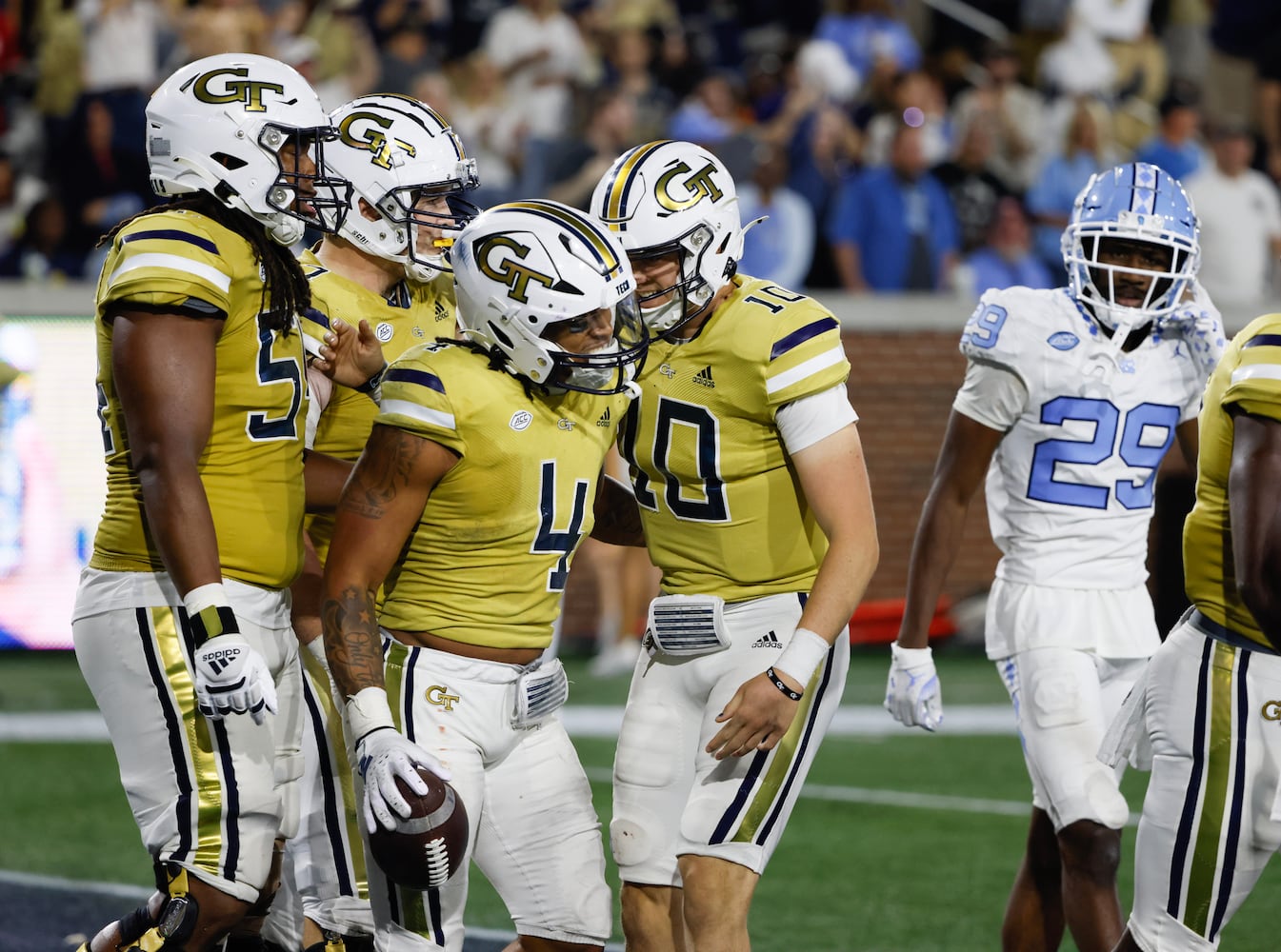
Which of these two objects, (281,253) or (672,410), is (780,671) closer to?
(672,410)

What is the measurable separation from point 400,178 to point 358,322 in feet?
1.27

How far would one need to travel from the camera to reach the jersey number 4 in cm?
464

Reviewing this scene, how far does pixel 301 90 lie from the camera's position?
3.83m

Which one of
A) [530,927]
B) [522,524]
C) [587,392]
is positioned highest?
[587,392]

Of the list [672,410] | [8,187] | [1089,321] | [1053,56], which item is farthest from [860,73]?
[672,410]

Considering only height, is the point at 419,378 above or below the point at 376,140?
below

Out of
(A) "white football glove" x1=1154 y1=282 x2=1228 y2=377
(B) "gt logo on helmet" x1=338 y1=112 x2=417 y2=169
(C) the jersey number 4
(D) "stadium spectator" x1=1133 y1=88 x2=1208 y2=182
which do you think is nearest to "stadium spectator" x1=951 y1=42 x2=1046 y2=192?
(D) "stadium spectator" x1=1133 y1=88 x2=1208 y2=182

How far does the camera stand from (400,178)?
4.36 m

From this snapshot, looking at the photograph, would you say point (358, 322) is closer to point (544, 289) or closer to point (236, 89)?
point (236, 89)

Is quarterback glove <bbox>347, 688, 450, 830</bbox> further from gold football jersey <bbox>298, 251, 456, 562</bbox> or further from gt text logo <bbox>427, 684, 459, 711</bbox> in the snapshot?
gold football jersey <bbox>298, 251, 456, 562</bbox>

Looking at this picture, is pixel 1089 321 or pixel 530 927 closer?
pixel 530 927

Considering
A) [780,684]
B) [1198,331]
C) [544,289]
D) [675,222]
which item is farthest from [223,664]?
[1198,331]

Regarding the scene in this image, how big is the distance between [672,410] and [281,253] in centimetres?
91

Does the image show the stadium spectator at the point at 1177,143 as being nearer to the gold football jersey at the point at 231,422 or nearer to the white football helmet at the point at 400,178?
the white football helmet at the point at 400,178
